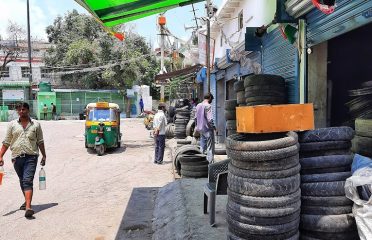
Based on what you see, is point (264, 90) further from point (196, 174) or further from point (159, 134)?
point (159, 134)

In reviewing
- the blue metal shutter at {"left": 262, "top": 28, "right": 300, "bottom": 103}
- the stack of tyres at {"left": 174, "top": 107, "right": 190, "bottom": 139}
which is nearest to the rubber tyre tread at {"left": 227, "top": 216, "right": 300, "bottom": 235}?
the blue metal shutter at {"left": 262, "top": 28, "right": 300, "bottom": 103}

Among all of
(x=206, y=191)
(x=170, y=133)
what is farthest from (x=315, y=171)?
(x=170, y=133)

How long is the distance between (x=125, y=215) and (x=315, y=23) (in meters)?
4.43

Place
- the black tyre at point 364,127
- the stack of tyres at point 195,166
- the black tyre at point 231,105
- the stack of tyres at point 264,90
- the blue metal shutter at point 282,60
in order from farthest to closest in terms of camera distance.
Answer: the black tyre at point 231,105 → the stack of tyres at point 195,166 → the blue metal shutter at point 282,60 → the stack of tyres at point 264,90 → the black tyre at point 364,127

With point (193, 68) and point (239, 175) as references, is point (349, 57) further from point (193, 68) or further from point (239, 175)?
point (193, 68)

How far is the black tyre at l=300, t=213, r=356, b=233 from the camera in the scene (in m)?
3.15

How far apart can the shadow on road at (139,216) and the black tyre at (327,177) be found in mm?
2845

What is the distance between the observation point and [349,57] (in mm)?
6391

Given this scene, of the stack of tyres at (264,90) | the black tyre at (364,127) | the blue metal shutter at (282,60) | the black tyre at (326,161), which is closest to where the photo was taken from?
the black tyre at (326,161)

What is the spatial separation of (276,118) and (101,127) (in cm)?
1070

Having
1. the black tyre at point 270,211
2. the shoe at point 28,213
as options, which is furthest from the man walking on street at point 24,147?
the black tyre at point 270,211

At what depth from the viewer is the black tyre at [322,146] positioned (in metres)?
3.30

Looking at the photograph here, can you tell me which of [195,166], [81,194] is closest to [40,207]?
[81,194]

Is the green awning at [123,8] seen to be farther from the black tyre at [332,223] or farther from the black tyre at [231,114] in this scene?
the black tyre at [332,223]
